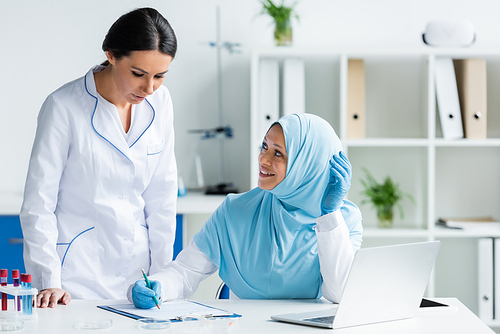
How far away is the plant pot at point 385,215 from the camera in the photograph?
268cm

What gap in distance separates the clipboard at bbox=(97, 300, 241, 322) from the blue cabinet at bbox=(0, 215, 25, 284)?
1.25 metres

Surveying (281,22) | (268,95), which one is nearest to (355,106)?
(268,95)

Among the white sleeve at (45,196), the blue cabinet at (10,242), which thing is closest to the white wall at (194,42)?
the blue cabinet at (10,242)

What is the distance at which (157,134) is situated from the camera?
1740 millimetres

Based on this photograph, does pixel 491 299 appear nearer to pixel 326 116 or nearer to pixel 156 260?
pixel 326 116

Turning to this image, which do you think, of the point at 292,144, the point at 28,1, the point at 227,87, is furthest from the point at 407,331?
the point at 28,1

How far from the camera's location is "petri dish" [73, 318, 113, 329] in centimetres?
113

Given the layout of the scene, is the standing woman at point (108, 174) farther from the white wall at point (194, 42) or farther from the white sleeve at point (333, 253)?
the white wall at point (194, 42)

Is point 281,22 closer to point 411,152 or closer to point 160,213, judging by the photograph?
point 411,152

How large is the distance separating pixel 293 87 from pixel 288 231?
1.21 m

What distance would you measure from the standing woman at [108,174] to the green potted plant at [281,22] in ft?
3.23

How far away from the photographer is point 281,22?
260cm

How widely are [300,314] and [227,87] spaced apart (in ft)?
5.95

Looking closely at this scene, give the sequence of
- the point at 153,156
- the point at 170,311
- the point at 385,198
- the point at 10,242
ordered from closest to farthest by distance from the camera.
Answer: the point at 170,311
the point at 153,156
the point at 10,242
the point at 385,198
